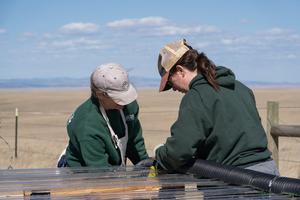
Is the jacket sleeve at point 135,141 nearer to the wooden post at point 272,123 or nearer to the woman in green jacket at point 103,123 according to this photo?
the woman in green jacket at point 103,123

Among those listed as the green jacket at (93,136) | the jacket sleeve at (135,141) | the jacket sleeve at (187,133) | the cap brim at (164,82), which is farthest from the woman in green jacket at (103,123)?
the jacket sleeve at (187,133)

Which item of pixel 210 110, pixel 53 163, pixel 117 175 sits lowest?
pixel 53 163

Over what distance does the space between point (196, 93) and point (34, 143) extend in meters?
13.6

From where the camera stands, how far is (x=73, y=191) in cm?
280

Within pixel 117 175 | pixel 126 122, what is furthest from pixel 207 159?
pixel 126 122

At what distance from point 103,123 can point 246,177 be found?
1154mm

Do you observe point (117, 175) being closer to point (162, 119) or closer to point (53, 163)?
point (53, 163)

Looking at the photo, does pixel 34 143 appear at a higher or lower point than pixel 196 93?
lower

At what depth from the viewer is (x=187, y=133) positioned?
9.45ft

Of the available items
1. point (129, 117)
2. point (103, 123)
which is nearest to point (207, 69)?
point (103, 123)

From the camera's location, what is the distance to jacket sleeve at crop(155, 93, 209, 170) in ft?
9.46

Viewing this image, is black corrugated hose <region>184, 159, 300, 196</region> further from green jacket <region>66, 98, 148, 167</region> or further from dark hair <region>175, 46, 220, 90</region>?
green jacket <region>66, 98, 148, 167</region>

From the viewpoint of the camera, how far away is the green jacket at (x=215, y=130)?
9.52 feet

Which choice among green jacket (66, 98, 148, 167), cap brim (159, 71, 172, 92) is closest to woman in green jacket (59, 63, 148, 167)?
green jacket (66, 98, 148, 167)
